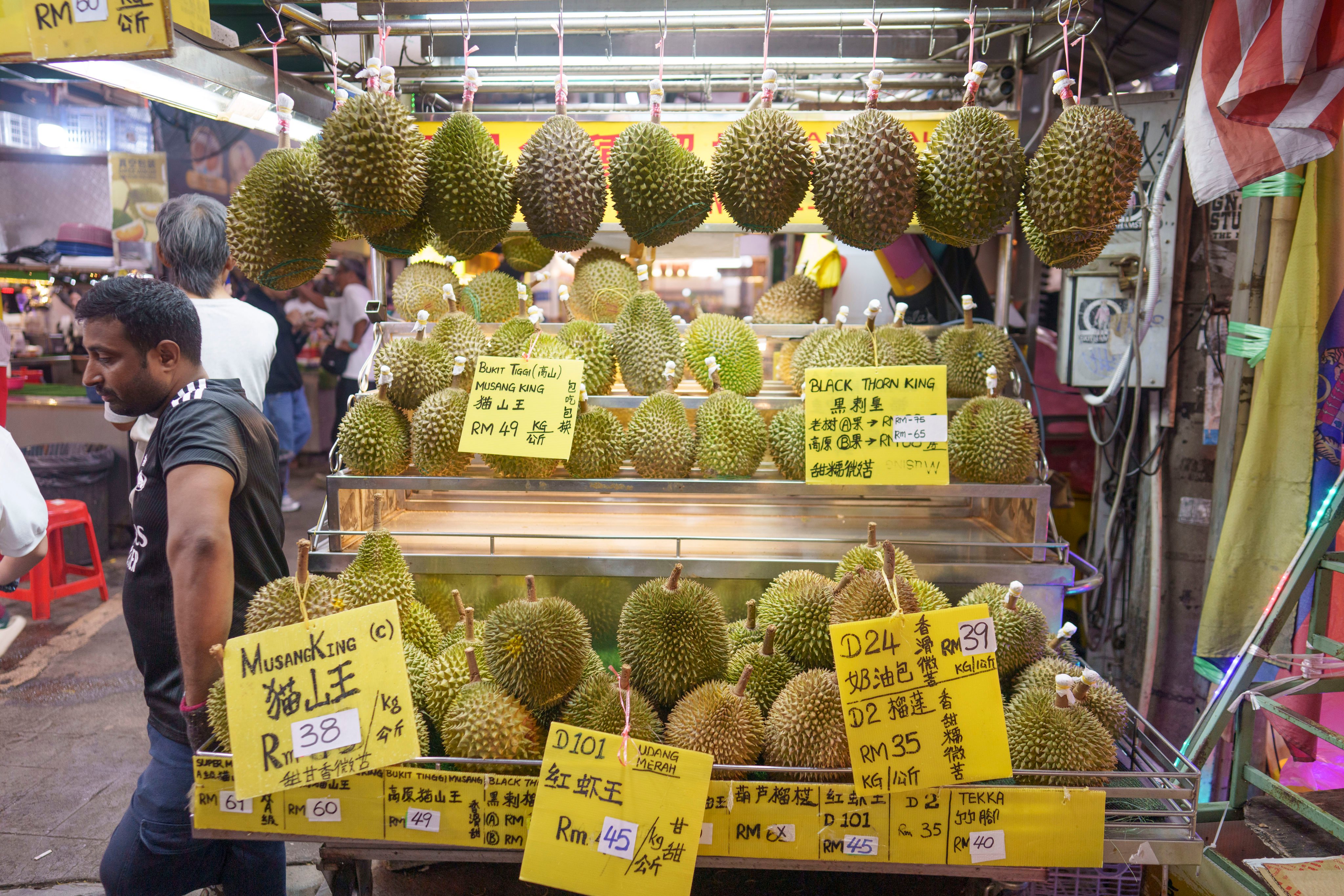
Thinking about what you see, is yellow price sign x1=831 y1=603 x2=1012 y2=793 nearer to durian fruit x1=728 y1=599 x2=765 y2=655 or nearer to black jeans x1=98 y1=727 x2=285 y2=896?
durian fruit x1=728 y1=599 x2=765 y2=655

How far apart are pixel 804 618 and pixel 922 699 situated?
39cm

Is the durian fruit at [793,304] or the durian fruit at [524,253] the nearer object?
the durian fruit at [524,253]

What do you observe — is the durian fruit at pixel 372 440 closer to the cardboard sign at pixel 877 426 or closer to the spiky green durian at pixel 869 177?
the cardboard sign at pixel 877 426

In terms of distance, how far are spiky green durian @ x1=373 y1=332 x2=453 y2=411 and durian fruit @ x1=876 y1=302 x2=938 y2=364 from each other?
124 cm

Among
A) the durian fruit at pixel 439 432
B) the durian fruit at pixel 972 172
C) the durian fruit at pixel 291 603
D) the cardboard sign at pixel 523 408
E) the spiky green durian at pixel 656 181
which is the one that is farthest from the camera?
the durian fruit at pixel 439 432

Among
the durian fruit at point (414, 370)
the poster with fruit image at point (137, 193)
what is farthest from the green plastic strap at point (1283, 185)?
the poster with fruit image at point (137, 193)

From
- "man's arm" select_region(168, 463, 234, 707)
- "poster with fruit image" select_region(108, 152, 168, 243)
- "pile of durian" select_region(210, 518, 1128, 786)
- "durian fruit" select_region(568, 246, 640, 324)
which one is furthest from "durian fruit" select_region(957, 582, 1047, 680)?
"poster with fruit image" select_region(108, 152, 168, 243)

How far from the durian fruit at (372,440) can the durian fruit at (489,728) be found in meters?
0.70

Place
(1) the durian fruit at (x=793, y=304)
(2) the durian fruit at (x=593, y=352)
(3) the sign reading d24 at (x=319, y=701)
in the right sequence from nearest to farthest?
(3) the sign reading d24 at (x=319, y=701), (2) the durian fruit at (x=593, y=352), (1) the durian fruit at (x=793, y=304)

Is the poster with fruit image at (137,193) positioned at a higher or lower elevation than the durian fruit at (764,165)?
higher

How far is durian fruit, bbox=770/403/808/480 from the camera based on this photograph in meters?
2.02

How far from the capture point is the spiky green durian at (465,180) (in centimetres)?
168

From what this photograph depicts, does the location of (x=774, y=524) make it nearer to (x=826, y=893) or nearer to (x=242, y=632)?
(x=826, y=893)

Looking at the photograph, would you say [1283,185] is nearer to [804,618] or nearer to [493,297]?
[804,618]
